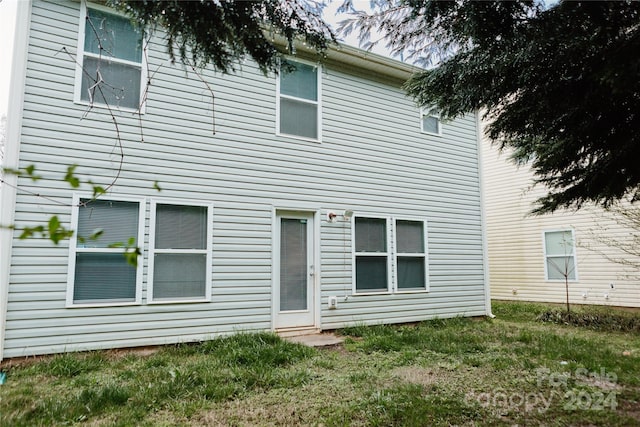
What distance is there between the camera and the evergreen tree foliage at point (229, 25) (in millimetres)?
2201

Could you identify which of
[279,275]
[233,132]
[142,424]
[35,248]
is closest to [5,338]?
[35,248]

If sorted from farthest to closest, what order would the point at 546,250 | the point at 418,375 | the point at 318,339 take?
the point at 546,250 → the point at 318,339 → the point at 418,375

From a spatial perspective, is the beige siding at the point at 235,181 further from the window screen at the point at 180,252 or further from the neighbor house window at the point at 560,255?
the neighbor house window at the point at 560,255

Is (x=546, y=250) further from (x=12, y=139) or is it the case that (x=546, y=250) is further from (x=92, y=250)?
(x=12, y=139)

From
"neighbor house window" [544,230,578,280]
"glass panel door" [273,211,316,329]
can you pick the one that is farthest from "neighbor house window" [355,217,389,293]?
"neighbor house window" [544,230,578,280]

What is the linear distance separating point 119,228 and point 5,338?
1699mm

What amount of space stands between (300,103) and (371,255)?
9.61 feet

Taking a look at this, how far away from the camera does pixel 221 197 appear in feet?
19.4

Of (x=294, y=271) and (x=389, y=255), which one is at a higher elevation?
(x=389, y=255)

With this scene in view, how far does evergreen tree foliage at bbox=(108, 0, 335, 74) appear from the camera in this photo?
2.20 m

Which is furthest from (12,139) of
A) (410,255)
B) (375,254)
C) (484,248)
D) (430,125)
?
(484,248)

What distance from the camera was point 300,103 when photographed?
681 centimetres

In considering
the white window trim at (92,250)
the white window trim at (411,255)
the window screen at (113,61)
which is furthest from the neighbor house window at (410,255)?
the window screen at (113,61)

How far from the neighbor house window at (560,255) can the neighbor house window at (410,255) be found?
4.49 m
